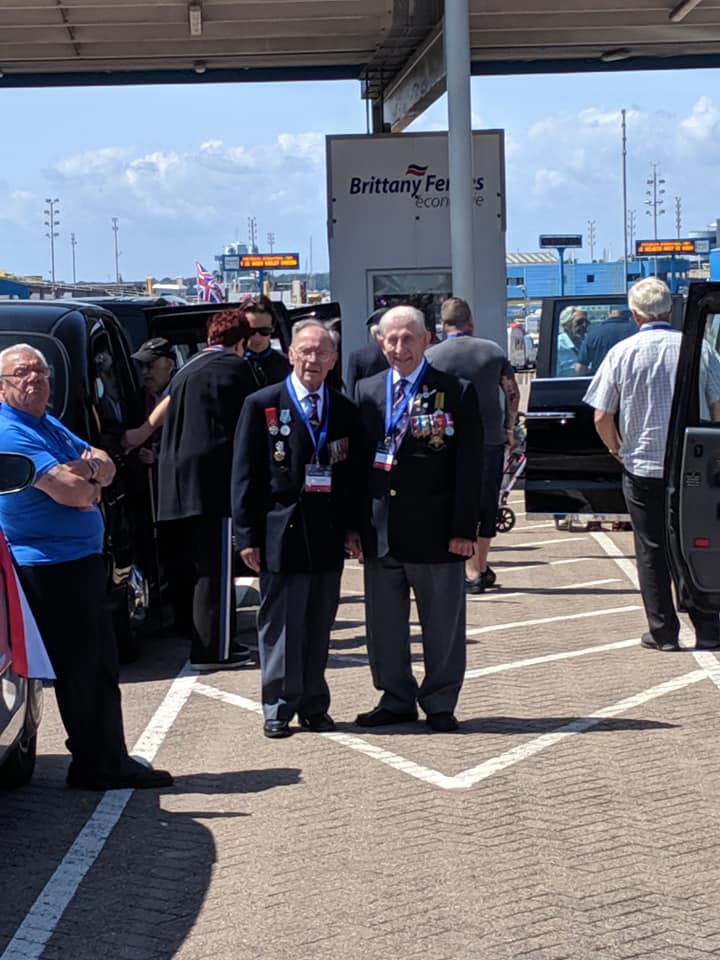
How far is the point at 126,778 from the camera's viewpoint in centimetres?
686

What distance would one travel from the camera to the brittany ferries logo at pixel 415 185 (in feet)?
64.0

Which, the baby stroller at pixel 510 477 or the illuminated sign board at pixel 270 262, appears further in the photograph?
the illuminated sign board at pixel 270 262

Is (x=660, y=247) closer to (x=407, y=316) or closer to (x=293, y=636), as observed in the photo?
(x=407, y=316)

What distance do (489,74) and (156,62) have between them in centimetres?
474

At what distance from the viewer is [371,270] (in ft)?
64.2

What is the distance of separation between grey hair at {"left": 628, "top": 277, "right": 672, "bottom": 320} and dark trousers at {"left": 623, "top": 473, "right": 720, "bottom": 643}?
3.15 ft

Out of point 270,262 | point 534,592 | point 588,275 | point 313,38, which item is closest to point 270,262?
point 270,262

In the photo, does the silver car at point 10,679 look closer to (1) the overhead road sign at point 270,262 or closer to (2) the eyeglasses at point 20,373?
(2) the eyeglasses at point 20,373

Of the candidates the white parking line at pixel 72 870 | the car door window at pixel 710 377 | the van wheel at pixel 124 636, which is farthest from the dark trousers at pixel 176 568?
the car door window at pixel 710 377

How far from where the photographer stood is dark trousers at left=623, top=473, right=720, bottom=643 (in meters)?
9.54

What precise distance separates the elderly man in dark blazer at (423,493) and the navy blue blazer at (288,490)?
13cm

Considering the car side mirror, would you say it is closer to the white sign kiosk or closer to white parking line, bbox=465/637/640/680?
white parking line, bbox=465/637/640/680

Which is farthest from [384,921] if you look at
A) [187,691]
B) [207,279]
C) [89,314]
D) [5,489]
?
[207,279]

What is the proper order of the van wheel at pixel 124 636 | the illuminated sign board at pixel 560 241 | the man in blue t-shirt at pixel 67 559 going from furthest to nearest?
1. the illuminated sign board at pixel 560 241
2. the van wheel at pixel 124 636
3. the man in blue t-shirt at pixel 67 559
